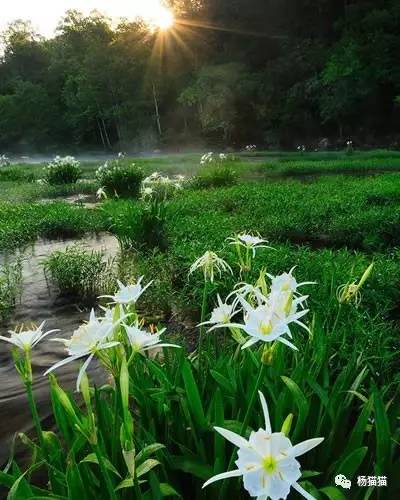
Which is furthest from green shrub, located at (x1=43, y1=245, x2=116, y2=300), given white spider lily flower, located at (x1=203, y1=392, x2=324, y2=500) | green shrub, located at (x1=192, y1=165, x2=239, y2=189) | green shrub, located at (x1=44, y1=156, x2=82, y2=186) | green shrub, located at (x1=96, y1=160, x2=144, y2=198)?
green shrub, located at (x1=44, y1=156, x2=82, y2=186)

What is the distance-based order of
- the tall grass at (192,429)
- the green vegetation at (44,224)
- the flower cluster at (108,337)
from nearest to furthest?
the flower cluster at (108,337)
the tall grass at (192,429)
the green vegetation at (44,224)

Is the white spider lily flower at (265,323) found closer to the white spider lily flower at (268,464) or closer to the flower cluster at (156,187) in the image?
the white spider lily flower at (268,464)

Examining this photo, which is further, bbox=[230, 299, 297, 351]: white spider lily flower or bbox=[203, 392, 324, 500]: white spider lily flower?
bbox=[230, 299, 297, 351]: white spider lily flower

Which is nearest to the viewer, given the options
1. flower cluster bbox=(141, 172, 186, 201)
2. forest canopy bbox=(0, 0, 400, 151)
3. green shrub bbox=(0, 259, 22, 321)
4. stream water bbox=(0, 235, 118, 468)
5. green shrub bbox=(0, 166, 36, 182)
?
stream water bbox=(0, 235, 118, 468)

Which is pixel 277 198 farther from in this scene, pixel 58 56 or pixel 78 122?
pixel 58 56

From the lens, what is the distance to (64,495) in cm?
148

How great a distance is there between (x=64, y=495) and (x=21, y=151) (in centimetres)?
6145

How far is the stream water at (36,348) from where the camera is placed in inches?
119

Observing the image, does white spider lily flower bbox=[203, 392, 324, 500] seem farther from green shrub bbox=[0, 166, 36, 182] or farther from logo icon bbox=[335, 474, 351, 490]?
green shrub bbox=[0, 166, 36, 182]

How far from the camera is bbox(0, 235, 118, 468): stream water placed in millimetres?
3023

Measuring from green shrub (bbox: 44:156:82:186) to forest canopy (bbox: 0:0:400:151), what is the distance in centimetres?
2135

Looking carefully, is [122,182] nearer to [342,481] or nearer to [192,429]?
[192,429]

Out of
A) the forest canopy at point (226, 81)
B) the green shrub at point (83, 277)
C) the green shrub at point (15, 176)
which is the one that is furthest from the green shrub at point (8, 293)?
the forest canopy at point (226, 81)

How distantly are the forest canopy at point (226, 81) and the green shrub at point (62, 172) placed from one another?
→ 2135 cm
